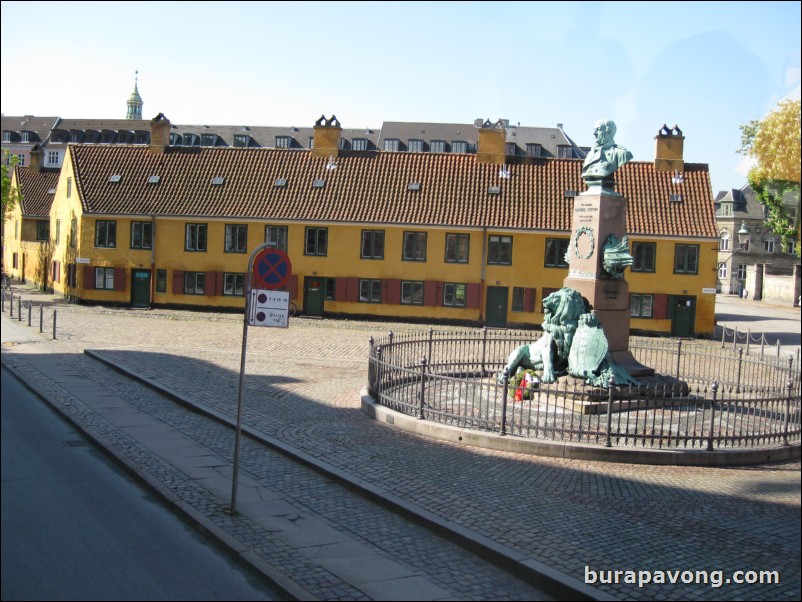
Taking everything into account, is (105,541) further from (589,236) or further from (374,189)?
(374,189)

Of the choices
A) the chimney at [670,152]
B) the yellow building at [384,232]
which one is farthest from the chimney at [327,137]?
the chimney at [670,152]

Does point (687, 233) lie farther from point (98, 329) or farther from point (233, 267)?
point (98, 329)

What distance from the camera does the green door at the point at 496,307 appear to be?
41438 mm

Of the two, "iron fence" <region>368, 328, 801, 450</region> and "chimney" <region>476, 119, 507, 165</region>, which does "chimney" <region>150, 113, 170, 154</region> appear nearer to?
"chimney" <region>476, 119, 507, 165</region>

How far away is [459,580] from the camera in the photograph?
8.10 m

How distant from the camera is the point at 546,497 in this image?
426 inches

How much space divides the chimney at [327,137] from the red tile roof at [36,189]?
2910 centimetres

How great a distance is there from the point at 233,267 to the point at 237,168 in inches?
233

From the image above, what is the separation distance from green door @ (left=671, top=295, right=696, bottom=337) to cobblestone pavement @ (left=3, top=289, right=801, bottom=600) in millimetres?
24206

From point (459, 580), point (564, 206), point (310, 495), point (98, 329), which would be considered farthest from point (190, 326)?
point (459, 580)

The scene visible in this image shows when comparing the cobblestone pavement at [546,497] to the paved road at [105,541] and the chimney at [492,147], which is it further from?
the chimney at [492,147]

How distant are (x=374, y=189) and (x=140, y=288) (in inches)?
530

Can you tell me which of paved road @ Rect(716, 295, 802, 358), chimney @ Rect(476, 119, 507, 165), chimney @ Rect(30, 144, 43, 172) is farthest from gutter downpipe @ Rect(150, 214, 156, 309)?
chimney @ Rect(30, 144, 43, 172)

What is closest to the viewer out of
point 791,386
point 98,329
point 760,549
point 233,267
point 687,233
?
point 760,549
